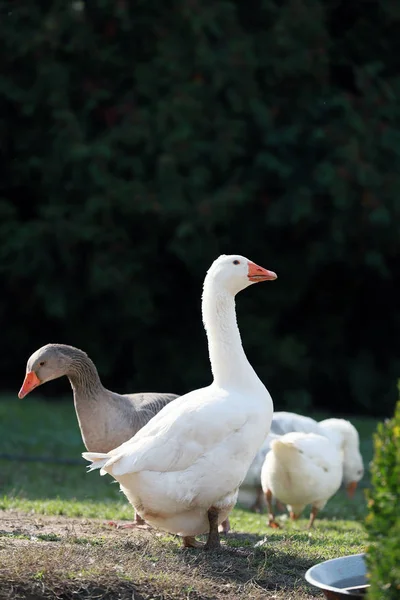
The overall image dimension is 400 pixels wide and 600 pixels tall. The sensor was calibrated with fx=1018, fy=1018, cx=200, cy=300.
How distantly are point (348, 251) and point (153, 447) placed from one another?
10306mm

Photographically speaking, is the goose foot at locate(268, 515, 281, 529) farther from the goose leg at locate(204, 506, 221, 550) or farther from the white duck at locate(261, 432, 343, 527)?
the goose leg at locate(204, 506, 221, 550)

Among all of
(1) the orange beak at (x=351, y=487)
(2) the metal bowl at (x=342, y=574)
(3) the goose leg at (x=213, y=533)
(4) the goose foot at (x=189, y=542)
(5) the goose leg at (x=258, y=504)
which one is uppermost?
(2) the metal bowl at (x=342, y=574)

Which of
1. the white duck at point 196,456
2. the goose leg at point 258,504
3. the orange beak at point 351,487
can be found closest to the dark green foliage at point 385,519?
the white duck at point 196,456

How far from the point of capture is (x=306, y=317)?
17.3 meters

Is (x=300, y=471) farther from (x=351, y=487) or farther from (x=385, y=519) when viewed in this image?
(x=385, y=519)

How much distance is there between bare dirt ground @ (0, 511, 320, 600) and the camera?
5.04 meters

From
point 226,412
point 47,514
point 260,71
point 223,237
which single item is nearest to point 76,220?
point 223,237

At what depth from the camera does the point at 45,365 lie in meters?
7.17

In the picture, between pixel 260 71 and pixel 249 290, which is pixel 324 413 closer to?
pixel 249 290

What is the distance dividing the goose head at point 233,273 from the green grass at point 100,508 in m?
1.63

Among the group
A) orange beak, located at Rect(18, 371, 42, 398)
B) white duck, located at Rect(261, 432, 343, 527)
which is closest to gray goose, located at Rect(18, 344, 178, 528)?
orange beak, located at Rect(18, 371, 42, 398)

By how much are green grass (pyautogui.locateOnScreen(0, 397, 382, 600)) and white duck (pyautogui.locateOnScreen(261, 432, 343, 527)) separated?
0.82 ft

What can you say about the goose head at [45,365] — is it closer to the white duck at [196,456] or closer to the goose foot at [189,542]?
the white duck at [196,456]

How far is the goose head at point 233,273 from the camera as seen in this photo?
6406 millimetres
